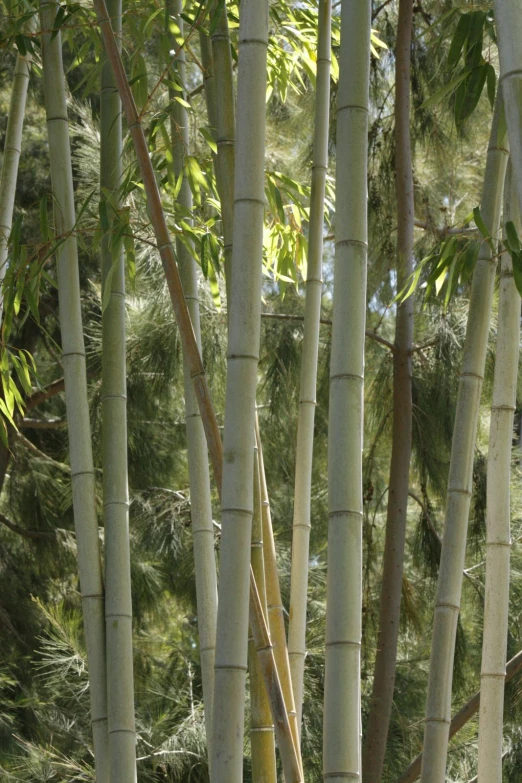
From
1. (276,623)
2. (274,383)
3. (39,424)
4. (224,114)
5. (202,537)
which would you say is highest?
(224,114)

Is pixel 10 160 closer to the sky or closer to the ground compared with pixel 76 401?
closer to the sky

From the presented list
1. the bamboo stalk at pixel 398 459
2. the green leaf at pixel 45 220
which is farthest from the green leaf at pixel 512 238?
the bamboo stalk at pixel 398 459

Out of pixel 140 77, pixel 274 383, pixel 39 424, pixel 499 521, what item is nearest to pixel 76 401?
pixel 140 77

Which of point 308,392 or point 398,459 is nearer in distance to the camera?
point 308,392

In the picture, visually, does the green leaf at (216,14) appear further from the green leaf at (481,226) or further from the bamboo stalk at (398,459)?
the bamboo stalk at (398,459)

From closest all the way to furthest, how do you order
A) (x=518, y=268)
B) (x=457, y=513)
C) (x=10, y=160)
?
1. (x=518, y=268)
2. (x=457, y=513)
3. (x=10, y=160)

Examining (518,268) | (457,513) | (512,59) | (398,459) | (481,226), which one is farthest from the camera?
(398,459)

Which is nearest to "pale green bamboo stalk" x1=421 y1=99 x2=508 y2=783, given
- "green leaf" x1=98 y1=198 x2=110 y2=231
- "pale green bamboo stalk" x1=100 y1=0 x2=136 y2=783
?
"pale green bamboo stalk" x1=100 y1=0 x2=136 y2=783

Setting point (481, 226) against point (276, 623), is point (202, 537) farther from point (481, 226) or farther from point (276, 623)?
point (481, 226)

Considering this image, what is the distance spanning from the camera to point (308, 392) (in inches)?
66.1

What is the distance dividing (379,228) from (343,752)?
97.4 inches

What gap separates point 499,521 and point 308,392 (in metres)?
0.37

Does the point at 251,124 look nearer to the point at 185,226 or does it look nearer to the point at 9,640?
the point at 185,226

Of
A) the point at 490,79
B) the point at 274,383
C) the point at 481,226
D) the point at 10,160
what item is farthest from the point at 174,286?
the point at 274,383
